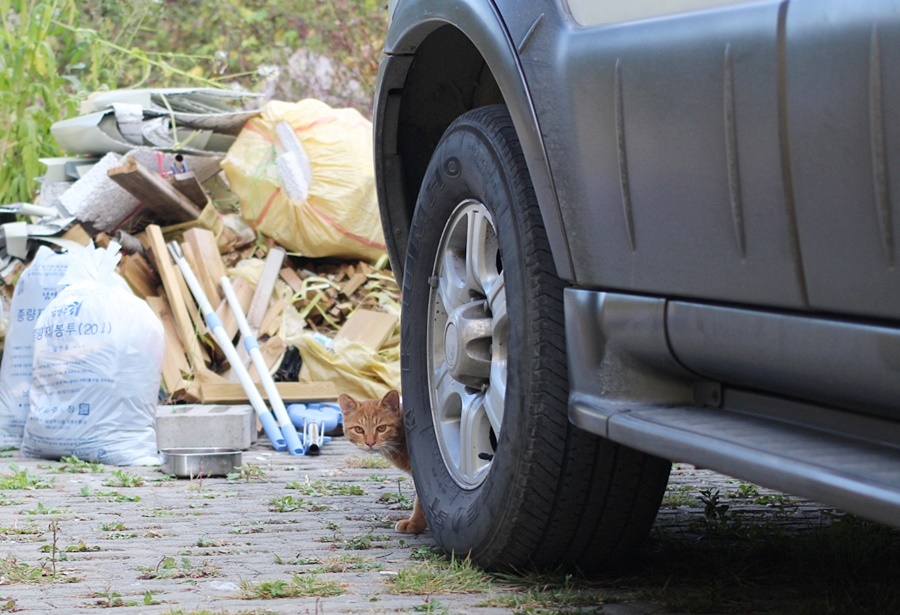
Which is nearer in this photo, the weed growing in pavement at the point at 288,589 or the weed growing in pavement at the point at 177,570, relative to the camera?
the weed growing in pavement at the point at 288,589

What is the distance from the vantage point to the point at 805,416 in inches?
71.6

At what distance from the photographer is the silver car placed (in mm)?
1600

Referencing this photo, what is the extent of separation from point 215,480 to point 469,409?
6.54 feet

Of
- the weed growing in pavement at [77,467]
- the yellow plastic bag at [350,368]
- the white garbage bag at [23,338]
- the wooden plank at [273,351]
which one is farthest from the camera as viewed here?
the wooden plank at [273,351]

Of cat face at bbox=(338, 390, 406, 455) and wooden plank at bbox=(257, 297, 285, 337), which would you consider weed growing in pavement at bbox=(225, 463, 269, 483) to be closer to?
cat face at bbox=(338, 390, 406, 455)

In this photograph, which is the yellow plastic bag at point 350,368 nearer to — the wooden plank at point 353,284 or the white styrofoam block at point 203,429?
the wooden plank at point 353,284

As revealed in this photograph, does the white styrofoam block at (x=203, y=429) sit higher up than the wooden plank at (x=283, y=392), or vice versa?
the wooden plank at (x=283, y=392)

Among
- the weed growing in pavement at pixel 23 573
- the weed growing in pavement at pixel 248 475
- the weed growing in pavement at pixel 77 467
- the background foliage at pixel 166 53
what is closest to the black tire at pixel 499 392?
the weed growing in pavement at pixel 23 573

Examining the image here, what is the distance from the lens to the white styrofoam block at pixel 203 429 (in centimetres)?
515

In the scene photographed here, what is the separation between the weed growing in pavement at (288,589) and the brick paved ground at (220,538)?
2 centimetres

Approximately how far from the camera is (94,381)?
4.97m

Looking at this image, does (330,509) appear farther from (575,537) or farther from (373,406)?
(575,537)

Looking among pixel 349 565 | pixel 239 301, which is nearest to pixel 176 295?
pixel 239 301

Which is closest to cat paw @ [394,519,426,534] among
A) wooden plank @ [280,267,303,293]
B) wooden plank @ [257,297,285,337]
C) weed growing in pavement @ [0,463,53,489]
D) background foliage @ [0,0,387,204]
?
weed growing in pavement @ [0,463,53,489]
